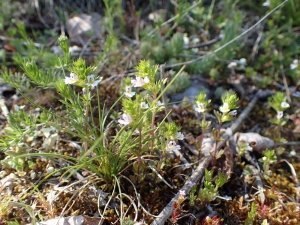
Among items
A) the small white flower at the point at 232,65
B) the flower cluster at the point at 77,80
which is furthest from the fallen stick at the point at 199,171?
the flower cluster at the point at 77,80

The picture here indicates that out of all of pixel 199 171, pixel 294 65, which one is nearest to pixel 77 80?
pixel 199 171

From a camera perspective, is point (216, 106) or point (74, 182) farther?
point (216, 106)

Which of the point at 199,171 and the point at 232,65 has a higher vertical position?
the point at 232,65

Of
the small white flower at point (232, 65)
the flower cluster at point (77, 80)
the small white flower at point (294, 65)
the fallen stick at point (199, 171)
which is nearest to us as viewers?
the flower cluster at point (77, 80)

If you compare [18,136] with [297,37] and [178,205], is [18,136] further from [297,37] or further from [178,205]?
[297,37]

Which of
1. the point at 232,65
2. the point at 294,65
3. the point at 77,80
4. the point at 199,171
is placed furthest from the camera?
the point at 232,65

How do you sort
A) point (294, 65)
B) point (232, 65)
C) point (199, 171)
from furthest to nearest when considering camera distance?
point (232, 65)
point (294, 65)
point (199, 171)

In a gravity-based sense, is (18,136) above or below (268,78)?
above

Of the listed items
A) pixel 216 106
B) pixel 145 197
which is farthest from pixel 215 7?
pixel 145 197

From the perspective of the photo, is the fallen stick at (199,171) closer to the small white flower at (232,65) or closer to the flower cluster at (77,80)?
the small white flower at (232,65)

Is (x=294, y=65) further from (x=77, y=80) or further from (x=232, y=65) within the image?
(x=77, y=80)

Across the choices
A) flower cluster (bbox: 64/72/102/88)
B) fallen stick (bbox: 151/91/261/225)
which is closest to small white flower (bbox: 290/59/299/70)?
fallen stick (bbox: 151/91/261/225)
